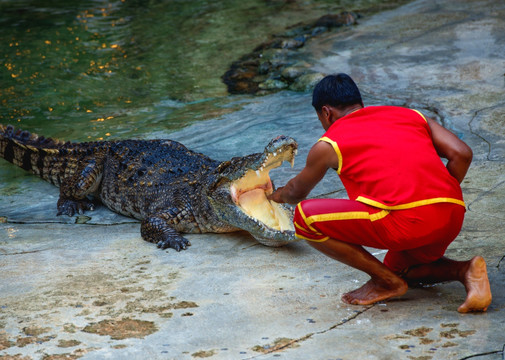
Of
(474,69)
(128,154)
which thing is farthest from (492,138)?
(128,154)

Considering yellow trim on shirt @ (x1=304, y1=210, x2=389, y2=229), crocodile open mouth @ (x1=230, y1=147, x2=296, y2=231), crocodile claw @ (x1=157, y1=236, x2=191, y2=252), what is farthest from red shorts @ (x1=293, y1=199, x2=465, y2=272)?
crocodile claw @ (x1=157, y1=236, x2=191, y2=252)

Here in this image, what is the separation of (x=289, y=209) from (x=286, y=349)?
1.96m

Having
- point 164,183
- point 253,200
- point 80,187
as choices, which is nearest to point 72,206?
point 80,187

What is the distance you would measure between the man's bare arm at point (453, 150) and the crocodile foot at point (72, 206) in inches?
130

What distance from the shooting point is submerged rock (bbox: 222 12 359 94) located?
8.46 m

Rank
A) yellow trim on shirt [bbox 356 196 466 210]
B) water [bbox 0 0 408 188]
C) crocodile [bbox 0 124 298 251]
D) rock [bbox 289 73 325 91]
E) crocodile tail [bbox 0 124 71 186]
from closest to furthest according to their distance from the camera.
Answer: yellow trim on shirt [bbox 356 196 466 210], crocodile [bbox 0 124 298 251], crocodile tail [bbox 0 124 71 186], water [bbox 0 0 408 188], rock [bbox 289 73 325 91]

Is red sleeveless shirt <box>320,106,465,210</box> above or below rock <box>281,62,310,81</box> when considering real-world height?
below

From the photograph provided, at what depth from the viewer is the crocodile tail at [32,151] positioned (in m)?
6.34

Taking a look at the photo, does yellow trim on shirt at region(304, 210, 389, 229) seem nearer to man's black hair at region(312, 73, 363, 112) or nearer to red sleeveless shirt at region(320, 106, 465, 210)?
red sleeveless shirt at region(320, 106, 465, 210)

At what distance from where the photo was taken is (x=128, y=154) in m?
5.89

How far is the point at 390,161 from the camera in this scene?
3.16 metres

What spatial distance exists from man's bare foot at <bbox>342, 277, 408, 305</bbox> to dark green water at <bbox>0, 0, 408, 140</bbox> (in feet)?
13.7

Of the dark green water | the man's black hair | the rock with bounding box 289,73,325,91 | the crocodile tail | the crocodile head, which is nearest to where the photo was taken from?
the man's black hair

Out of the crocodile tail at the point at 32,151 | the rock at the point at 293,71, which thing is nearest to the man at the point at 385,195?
the crocodile tail at the point at 32,151
